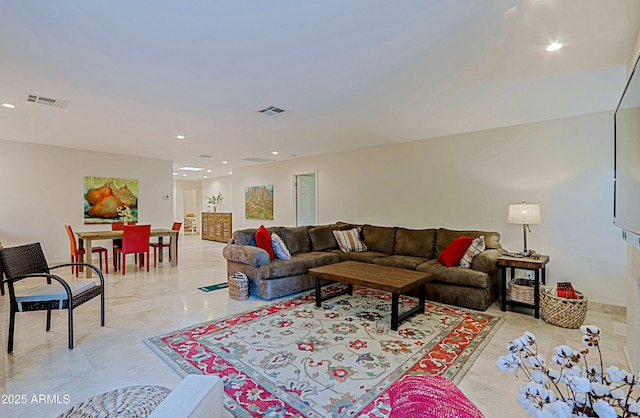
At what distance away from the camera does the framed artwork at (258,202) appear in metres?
8.46

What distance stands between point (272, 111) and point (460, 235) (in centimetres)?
319

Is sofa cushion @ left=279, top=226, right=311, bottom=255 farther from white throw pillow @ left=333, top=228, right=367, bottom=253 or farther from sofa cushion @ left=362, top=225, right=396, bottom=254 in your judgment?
sofa cushion @ left=362, top=225, right=396, bottom=254

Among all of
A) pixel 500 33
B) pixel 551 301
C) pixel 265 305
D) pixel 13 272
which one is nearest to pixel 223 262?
pixel 265 305

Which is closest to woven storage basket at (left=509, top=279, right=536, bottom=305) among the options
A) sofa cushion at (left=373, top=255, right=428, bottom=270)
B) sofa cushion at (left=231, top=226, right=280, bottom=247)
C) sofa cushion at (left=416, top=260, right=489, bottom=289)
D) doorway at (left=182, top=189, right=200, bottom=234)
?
sofa cushion at (left=416, top=260, right=489, bottom=289)

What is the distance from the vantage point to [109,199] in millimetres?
7082

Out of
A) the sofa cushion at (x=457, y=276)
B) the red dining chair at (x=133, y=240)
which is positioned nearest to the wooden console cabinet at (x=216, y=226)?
the red dining chair at (x=133, y=240)

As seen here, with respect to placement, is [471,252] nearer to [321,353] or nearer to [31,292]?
[321,353]

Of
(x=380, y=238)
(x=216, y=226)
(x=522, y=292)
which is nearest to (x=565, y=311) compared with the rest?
(x=522, y=292)

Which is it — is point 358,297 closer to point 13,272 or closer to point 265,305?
point 265,305

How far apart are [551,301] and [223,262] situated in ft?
19.0

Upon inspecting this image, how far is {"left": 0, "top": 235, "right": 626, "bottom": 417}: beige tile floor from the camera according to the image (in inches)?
80.4

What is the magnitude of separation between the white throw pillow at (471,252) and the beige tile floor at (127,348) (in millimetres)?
608

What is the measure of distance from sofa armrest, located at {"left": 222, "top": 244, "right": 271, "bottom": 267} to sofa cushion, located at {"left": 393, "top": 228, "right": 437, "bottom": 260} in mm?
2221

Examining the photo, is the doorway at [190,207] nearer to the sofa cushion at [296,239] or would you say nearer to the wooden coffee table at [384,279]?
the sofa cushion at [296,239]
